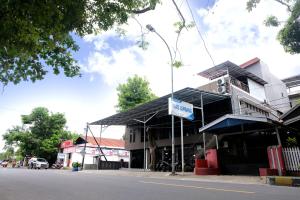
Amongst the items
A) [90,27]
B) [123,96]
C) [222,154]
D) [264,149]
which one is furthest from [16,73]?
[123,96]

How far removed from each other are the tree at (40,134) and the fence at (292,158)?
39.6 m

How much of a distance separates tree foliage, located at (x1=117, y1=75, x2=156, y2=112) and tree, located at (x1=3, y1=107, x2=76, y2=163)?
55.6 ft

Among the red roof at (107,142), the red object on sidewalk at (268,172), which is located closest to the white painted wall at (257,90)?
the red object on sidewalk at (268,172)

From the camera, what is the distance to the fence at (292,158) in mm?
11328

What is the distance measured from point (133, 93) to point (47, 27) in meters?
29.1

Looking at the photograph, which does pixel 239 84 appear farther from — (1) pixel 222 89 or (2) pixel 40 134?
(2) pixel 40 134

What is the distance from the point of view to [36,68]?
7.27 metres

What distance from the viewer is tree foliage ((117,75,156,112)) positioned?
34.2 meters

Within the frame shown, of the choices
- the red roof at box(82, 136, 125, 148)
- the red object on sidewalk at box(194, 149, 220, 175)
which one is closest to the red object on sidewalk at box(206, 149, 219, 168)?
the red object on sidewalk at box(194, 149, 220, 175)

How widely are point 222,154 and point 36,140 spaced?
36134 millimetres

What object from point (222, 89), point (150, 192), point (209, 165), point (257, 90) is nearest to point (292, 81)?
point (257, 90)

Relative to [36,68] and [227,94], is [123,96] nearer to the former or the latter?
[227,94]

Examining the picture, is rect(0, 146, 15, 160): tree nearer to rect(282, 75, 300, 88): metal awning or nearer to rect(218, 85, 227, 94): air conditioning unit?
rect(218, 85, 227, 94): air conditioning unit

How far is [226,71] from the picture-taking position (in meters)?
21.8
